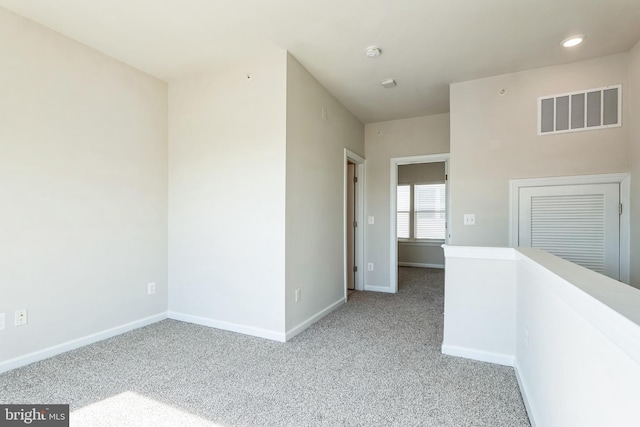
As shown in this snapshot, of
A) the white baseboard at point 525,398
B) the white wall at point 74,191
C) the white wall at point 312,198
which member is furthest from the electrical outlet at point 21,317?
the white baseboard at point 525,398

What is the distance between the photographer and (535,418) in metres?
1.66

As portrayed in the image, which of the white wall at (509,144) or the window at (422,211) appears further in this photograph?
the window at (422,211)

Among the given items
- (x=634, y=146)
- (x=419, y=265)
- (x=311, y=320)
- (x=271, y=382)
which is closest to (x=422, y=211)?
(x=419, y=265)

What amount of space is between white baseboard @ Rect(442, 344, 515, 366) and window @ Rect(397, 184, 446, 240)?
486cm

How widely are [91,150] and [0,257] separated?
1083 mm

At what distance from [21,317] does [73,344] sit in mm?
478

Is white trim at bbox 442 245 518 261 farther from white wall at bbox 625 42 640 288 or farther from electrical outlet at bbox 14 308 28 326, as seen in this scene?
electrical outlet at bbox 14 308 28 326

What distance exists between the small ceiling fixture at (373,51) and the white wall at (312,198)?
2.25 feet

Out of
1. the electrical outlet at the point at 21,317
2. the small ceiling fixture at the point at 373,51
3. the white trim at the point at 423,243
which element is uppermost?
the small ceiling fixture at the point at 373,51

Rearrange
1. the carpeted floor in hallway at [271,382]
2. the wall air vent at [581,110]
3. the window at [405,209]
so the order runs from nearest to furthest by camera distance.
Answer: the carpeted floor in hallway at [271,382] < the wall air vent at [581,110] < the window at [405,209]

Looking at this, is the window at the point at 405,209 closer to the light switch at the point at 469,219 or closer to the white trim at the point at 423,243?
the white trim at the point at 423,243

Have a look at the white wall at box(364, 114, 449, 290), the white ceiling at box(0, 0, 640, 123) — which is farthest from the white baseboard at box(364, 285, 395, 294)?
the white ceiling at box(0, 0, 640, 123)

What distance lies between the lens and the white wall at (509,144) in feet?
9.75

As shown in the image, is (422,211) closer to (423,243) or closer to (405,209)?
(405,209)
